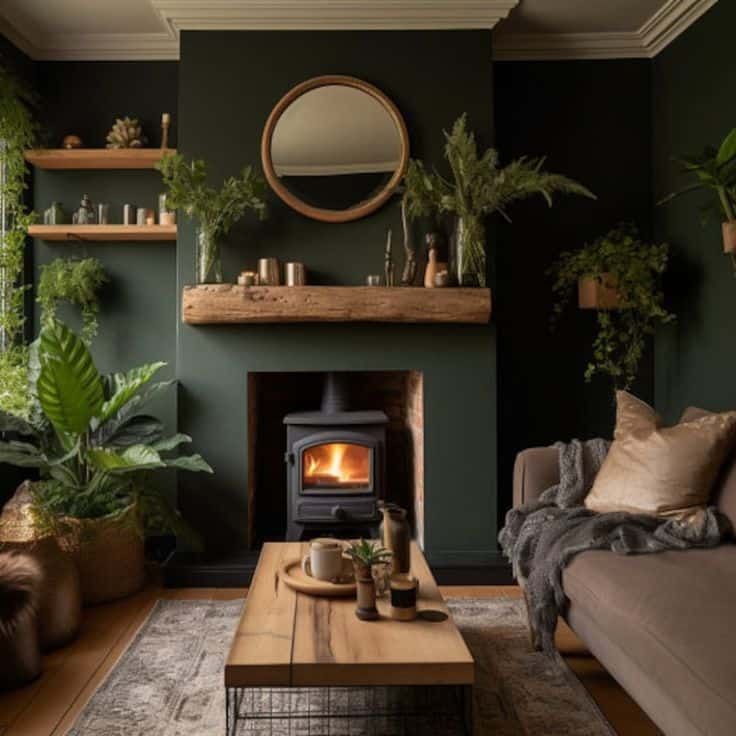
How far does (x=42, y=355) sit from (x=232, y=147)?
4.46 feet

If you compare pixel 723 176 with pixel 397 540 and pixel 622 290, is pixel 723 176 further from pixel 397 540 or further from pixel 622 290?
pixel 397 540

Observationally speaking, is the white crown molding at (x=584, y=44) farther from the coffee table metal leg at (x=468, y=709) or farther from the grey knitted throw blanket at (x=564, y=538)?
the coffee table metal leg at (x=468, y=709)

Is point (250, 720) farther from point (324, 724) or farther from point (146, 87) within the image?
point (146, 87)

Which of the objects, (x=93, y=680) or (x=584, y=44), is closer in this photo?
(x=93, y=680)

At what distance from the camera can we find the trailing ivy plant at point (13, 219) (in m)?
3.66

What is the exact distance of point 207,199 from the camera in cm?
359

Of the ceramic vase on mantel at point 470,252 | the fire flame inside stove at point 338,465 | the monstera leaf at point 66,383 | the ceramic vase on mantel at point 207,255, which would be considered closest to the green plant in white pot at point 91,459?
the monstera leaf at point 66,383

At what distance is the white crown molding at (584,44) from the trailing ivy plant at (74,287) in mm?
2493

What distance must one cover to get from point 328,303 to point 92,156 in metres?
1.53

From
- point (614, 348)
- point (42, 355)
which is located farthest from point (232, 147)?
point (614, 348)

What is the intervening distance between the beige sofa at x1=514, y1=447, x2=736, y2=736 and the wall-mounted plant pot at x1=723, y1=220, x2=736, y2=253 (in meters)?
0.88

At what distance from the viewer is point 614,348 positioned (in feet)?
13.6

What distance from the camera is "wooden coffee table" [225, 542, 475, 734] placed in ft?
5.65

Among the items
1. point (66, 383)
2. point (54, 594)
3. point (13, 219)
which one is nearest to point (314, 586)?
point (54, 594)
